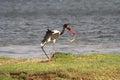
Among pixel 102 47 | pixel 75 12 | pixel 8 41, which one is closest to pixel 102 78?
pixel 102 47

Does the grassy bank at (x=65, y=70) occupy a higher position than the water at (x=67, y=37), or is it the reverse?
the grassy bank at (x=65, y=70)

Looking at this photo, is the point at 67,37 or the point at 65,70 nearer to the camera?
the point at 65,70

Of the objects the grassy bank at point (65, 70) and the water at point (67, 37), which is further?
the water at point (67, 37)

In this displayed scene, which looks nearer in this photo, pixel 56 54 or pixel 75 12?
pixel 56 54

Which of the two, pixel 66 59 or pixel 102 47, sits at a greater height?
pixel 66 59

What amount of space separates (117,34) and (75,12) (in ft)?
51.6

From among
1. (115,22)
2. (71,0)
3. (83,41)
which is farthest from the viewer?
(71,0)

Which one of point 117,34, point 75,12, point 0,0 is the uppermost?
point 117,34

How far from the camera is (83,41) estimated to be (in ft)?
71.5

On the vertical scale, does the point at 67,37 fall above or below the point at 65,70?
below

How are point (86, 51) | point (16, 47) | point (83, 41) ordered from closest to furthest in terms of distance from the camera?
point (86, 51), point (16, 47), point (83, 41)

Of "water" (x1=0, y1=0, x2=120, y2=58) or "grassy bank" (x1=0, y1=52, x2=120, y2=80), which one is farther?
"water" (x1=0, y1=0, x2=120, y2=58)

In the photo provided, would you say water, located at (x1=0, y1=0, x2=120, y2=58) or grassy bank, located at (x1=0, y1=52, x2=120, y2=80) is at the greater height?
grassy bank, located at (x1=0, y1=52, x2=120, y2=80)

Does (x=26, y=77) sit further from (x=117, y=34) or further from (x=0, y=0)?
(x=0, y=0)
